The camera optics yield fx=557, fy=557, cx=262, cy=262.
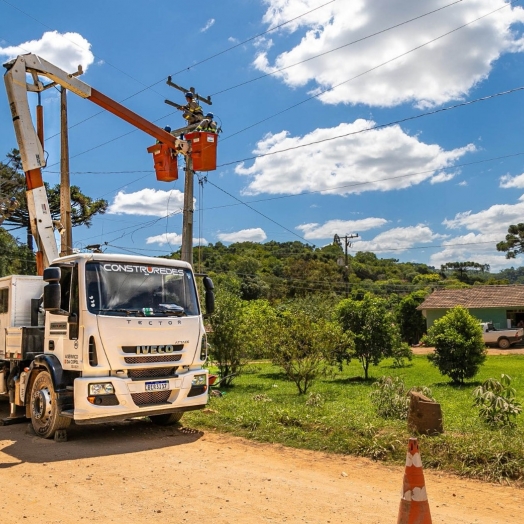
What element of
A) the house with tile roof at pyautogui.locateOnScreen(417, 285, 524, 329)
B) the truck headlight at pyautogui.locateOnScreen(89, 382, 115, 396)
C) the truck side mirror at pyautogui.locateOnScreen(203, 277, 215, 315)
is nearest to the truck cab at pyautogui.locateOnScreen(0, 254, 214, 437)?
the truck headlight at pyautogui.locateOnScreen(89, 382, 115, 396)

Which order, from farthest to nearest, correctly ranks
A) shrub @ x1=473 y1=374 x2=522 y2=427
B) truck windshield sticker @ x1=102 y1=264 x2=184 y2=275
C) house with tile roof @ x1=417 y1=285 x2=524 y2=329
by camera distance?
house with tile roof @ x1=417 y1=285 x2=524 y2=329 < shrub @ x1=473 y1=374 x2=522 y2=427 < truck windshield sticker @ x1=102 y1=264 x2=184 y2=275

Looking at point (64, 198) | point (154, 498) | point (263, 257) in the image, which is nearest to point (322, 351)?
point (64, 198)

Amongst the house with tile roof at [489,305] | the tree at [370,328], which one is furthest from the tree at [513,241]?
the tree at [370,328]

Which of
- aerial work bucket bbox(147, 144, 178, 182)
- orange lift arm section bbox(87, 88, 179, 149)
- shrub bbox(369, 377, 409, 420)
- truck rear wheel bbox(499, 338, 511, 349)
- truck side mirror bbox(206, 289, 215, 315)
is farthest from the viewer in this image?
truck rear wheel bbox(499, 338, 511, 349)

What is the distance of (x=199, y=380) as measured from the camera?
8781mm

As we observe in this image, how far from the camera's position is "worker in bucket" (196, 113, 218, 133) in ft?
48.5

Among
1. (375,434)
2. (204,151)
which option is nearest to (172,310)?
(375,434)

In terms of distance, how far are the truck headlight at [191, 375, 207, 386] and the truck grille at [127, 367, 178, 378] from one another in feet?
1.20

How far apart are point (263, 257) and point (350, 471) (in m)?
65.8

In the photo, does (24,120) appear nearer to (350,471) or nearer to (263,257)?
(350,471)

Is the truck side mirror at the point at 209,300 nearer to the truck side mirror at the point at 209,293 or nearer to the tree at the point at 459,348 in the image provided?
the truck side mirror at the point at 209,293

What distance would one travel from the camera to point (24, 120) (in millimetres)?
11742

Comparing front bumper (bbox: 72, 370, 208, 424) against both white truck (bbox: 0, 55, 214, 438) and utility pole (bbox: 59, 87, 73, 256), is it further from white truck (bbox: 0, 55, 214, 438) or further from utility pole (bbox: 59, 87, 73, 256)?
utility pole (bbox: 59, 87, 73, 256)

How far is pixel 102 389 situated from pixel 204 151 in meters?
7.90
